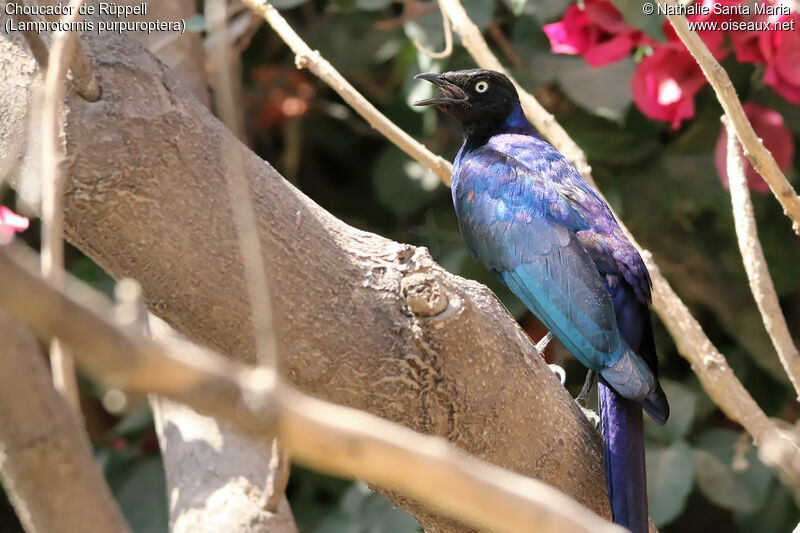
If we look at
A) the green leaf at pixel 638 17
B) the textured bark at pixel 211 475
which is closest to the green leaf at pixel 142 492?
the textured bark at pixel 211 475

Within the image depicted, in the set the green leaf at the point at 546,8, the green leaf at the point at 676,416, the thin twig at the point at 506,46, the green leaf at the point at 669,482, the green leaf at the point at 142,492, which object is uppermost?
the green leaf at the point at 546,8

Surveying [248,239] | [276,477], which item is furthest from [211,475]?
[248,239]

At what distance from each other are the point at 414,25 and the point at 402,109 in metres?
0.43

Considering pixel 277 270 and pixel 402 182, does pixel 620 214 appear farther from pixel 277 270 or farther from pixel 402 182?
pixel 277 270

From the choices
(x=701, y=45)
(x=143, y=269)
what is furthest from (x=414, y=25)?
(x=143, y=269)

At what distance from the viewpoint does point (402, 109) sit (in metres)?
3.16

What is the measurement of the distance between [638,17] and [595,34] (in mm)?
181

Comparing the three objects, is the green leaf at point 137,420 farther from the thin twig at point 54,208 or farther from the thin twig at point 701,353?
the thin twig at point 54,208

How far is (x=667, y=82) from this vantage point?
244 centimetres

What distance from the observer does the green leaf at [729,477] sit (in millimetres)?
2668

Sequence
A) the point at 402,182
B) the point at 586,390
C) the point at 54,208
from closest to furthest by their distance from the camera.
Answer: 1. the point at 54,208
2. the point at 586,390
3. the point at 402,182

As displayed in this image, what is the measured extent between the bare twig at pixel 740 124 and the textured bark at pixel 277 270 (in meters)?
0.53

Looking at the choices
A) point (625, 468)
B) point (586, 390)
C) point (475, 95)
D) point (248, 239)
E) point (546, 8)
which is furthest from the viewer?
point (475, 95)

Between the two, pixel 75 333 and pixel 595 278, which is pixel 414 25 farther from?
pixel 75 333
